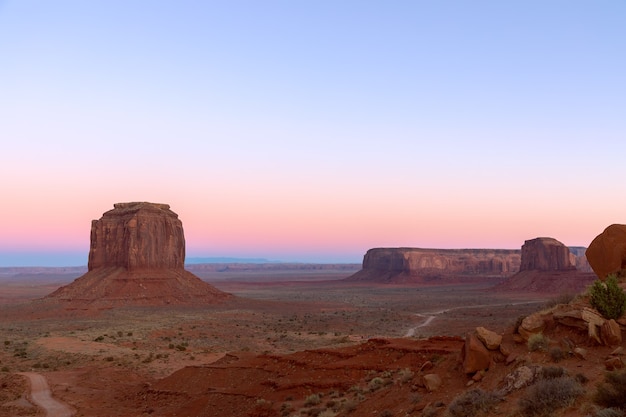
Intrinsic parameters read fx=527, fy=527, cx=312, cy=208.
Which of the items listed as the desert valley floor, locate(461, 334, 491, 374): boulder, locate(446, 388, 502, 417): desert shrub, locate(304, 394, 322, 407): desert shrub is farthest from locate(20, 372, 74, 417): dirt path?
locate(446, 388, 502, 417): desert shrub

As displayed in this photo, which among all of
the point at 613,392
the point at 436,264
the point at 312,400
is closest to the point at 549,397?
the point at 613,392

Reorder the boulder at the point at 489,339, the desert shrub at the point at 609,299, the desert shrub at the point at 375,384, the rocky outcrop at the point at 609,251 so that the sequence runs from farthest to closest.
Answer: the rocky outcrop at the point at 609,251 → the desert shrub at the point at 375,384 → the boulder at the point at 489,339 → the desert shrub at the point at 609,299

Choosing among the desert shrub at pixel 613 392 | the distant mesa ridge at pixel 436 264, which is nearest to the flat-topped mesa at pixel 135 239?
the desert shrub at pixel 613 392

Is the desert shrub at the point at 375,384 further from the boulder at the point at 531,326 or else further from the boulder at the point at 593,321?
the boulder at the point at 593,321

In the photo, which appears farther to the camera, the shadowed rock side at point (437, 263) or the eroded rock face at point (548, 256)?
the shadowed rock side at point (437, 263)

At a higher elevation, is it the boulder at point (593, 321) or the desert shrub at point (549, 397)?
the boulder at point (593, 321)

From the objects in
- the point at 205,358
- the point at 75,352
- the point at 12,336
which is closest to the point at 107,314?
the point at 12,336
